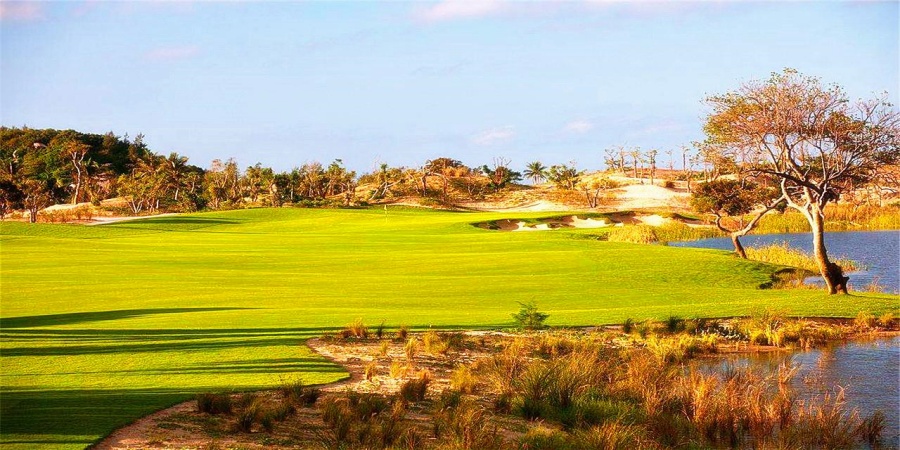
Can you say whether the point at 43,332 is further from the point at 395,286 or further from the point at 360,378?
the point at 395,286

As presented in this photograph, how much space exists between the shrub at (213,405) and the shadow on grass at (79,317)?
34.8 feet

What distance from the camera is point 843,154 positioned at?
2791 centimetres

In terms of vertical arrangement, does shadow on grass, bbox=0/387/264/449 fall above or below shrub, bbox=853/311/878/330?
above

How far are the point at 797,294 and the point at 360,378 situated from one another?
59.0 feet

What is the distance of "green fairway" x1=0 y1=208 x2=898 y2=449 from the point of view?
14.1 metres

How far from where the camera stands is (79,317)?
75.1 feet

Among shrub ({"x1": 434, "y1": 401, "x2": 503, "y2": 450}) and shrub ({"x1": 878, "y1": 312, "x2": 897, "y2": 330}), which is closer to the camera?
shrub ({"x1": 434, "y1": 401, "x2": 503, "y2": 450})

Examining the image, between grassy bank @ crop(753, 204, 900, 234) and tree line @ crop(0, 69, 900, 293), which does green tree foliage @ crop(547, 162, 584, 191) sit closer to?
tree line @ crop(0, 69, 900, 293)

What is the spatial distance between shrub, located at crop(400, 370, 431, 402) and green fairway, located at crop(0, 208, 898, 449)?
1.76 meters

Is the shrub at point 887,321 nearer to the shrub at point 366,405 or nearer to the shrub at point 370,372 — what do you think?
the shrub at point 370,372

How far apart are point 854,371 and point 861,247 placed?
123 ft

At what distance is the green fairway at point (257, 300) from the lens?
14.1 m

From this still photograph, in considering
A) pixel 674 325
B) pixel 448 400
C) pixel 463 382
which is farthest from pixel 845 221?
pixel 448 400

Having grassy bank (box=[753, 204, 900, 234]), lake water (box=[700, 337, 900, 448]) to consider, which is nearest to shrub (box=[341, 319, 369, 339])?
lake water (box=[700, 337, 900, 448])
